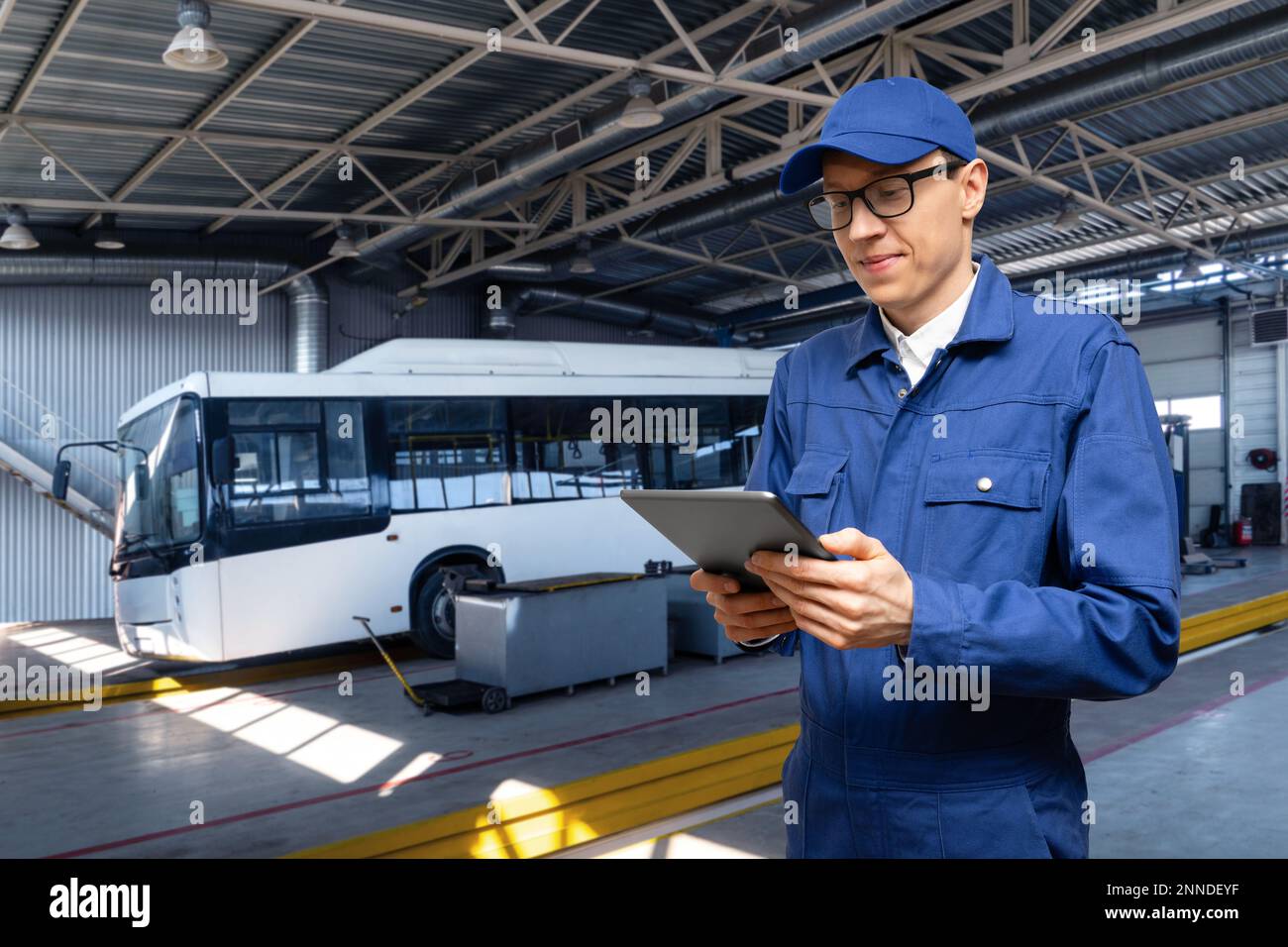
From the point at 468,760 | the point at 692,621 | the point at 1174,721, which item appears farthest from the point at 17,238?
the point at 1174,721

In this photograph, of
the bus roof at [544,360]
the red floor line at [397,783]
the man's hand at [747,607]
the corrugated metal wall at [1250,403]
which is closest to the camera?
the man's hand at [747,607]

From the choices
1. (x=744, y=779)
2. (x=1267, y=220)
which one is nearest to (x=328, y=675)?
(x=744, y=779)

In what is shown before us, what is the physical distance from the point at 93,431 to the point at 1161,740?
51.9ft

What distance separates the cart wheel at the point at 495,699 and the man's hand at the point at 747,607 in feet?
21.8

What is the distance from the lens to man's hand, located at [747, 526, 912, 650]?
1.31 meters

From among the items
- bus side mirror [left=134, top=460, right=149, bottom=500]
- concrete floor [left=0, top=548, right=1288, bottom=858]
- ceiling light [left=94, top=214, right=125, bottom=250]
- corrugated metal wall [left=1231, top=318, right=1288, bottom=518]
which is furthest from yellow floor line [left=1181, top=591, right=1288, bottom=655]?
ceiling light [left=94, top=214, right=125, bottom=250]

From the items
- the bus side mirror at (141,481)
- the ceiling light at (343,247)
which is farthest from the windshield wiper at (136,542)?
the ceiling light at (343,247)

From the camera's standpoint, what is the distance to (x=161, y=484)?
30.8ft

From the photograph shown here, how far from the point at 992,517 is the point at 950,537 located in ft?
0.23

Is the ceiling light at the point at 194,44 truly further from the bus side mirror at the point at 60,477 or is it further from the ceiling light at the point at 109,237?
the ceiling light at the point at 109,237

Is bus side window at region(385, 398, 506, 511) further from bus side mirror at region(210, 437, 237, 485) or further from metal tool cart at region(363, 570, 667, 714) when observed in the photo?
bus side mirror at region(210, 437, 237, 485)

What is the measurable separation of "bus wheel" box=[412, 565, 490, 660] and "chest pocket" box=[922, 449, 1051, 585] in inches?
353

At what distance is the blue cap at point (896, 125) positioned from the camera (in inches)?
59.8
